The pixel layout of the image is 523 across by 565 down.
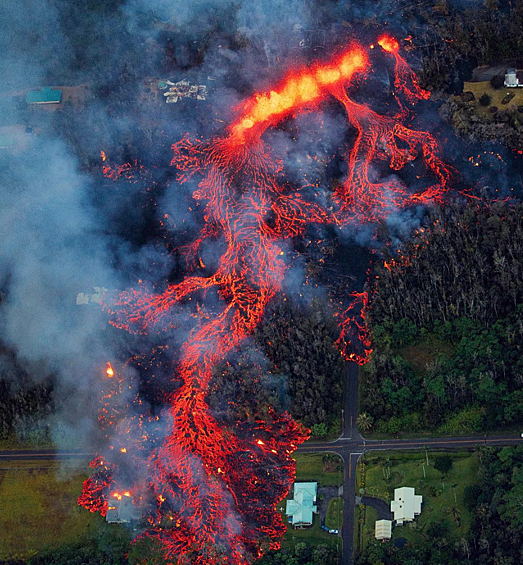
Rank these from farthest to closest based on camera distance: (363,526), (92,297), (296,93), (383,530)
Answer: (296,93) < (92,297) < (363,526) < (383,530)

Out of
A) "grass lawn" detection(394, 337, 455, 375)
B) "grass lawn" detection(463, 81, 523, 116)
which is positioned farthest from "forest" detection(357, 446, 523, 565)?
"grass lawn" detection(463, 81, 523, 116)

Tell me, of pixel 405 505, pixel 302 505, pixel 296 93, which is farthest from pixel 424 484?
pixel 296 93

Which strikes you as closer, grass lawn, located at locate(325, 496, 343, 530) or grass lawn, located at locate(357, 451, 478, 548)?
grass lawn, located at locate(357, 451, 478, 548)

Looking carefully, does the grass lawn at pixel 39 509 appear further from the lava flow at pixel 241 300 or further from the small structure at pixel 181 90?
the small structure at pixel 181 90

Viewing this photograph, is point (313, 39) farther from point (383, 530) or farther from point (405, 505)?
point (383, 530)

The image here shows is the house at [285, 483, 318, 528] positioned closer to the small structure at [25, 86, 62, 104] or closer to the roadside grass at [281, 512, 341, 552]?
the roadside grass at [281, 512, 341, 552]

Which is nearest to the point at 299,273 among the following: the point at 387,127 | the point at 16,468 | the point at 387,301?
the point at 387,301

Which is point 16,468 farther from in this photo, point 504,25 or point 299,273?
point 504,25
